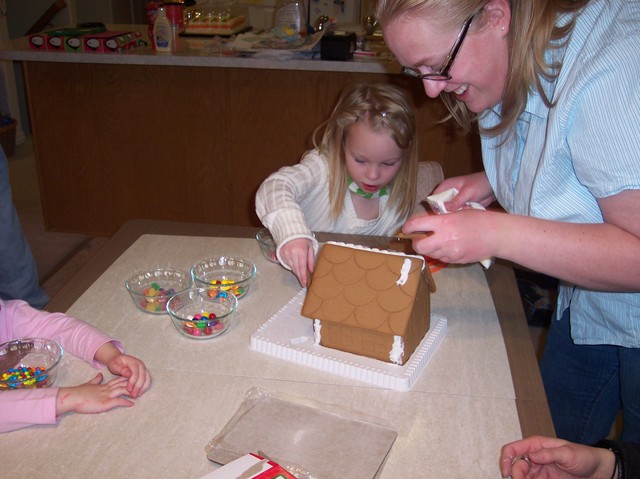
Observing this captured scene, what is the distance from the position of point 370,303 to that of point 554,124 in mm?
448

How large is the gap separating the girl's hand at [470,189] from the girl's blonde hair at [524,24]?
39 cm

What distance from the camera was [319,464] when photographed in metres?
0.99

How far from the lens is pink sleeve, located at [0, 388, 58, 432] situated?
1.04 meters

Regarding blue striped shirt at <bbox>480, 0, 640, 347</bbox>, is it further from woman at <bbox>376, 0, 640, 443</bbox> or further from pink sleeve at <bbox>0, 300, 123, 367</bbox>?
pink sleeve at <bbox>0, 300, 123, 367</bbox>

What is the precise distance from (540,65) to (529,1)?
0.10 metres

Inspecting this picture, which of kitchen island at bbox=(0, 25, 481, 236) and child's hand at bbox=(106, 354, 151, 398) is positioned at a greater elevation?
child's hand at bbox=(106, 354, 151, 398)

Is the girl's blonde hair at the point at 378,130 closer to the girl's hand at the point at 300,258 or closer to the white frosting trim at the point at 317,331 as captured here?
the girl's hand at the point at 300,258

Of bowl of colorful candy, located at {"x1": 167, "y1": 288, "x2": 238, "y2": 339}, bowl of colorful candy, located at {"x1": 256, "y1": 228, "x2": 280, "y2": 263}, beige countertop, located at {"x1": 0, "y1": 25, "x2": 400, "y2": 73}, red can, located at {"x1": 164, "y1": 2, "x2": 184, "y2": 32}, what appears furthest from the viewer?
red can, located at {"x1": 164, "y1": 2, "x2": 184, "y2": 32}

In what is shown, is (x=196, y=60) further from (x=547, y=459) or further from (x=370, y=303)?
(x=547, y=459)

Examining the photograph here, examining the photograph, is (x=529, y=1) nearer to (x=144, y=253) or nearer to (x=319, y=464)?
(x=319, y=464)

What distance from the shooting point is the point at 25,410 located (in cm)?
105

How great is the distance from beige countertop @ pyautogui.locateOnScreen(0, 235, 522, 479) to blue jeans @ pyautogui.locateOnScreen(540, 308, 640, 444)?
0.68ft

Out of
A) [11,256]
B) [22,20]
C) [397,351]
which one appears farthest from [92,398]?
[22,20]

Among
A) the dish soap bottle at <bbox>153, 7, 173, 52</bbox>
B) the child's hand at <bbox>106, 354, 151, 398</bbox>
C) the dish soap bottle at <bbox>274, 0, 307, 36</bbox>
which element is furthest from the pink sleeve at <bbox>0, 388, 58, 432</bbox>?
the dish soap bottle at <bbox>274, 0, 307, 36</bbox>
